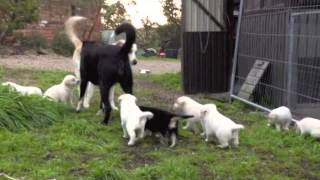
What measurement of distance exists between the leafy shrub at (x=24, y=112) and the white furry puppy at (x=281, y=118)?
2.87 metres

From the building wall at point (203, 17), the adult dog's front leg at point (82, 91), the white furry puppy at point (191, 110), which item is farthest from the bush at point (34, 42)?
the white furry puppy at point (191, 110)

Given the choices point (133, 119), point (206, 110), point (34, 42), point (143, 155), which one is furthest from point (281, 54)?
point (34, 42)

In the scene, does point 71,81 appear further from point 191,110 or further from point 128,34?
point 191,110

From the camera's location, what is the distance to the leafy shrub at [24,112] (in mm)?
7062

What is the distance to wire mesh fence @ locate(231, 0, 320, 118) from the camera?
26.7 feet

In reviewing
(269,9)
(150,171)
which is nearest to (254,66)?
(269,9)

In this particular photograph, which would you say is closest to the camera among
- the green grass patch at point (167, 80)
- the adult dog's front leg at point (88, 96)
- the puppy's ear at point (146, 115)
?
the puppy's ear at point (146, 115)

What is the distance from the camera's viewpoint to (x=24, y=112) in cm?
A: 736

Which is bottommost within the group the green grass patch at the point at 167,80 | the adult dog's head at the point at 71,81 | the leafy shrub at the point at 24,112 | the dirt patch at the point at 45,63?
the green grass patch at the point at 167,80

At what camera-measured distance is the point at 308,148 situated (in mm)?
6641

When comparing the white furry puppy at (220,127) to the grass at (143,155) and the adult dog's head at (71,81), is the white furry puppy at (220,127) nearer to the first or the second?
the grass at (143,155)

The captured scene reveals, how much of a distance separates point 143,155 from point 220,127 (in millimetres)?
972

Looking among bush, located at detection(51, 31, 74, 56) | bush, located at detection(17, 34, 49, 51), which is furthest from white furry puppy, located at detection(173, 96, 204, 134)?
bush, located at detection(51, 31, 74, 56)

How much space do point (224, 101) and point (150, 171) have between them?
18.5ft
